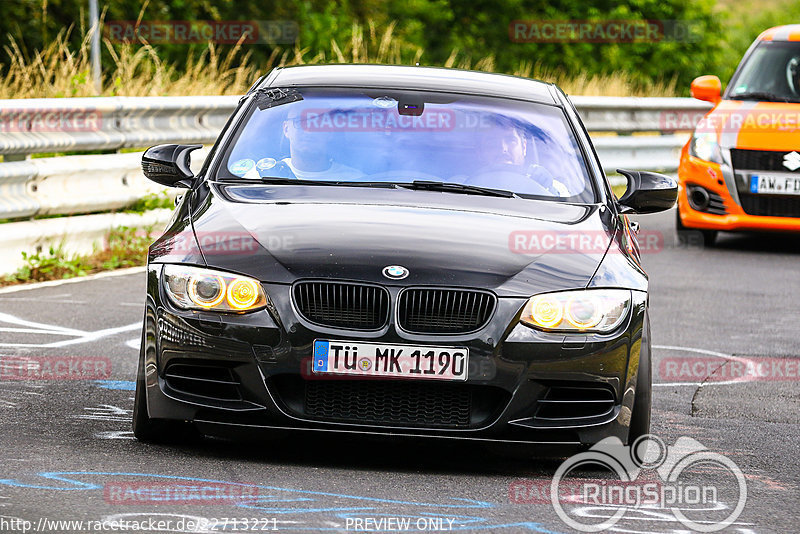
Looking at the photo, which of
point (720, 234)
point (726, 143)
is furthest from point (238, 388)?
point (720, 234)

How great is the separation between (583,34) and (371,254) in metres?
37.8

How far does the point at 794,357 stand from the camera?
8578mm

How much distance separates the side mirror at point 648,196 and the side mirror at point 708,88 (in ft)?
23.7

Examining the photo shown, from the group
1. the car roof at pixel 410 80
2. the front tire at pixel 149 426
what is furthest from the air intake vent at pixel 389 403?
the car roof at pixel 410 80

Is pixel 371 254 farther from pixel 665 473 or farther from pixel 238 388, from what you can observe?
pixel 665 473

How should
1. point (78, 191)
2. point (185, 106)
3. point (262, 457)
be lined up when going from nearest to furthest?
point (262, 457) → point (78, 191) → point (185, 106)

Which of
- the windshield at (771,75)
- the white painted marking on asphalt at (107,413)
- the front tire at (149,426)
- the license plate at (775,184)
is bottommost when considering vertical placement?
the license plate at (775,184)

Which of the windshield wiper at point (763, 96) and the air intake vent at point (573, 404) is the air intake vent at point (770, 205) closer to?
the windshield wiper at point (763, 96)

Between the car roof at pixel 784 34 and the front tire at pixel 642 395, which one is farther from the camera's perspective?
the car roof at pixel 784 34

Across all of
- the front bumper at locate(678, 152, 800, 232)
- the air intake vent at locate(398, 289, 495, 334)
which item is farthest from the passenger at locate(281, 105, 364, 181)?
the front bumper at locate(678, 152, 800, 232)

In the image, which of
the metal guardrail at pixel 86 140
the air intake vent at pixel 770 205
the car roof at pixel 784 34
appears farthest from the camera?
the car roof at pixel 784 34

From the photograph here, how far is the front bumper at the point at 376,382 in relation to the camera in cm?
522

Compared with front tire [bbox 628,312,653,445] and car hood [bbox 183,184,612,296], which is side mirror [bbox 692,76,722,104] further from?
front tire [bbox 628,312,653,445]

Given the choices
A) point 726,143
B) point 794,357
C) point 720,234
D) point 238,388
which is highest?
point 238,388
